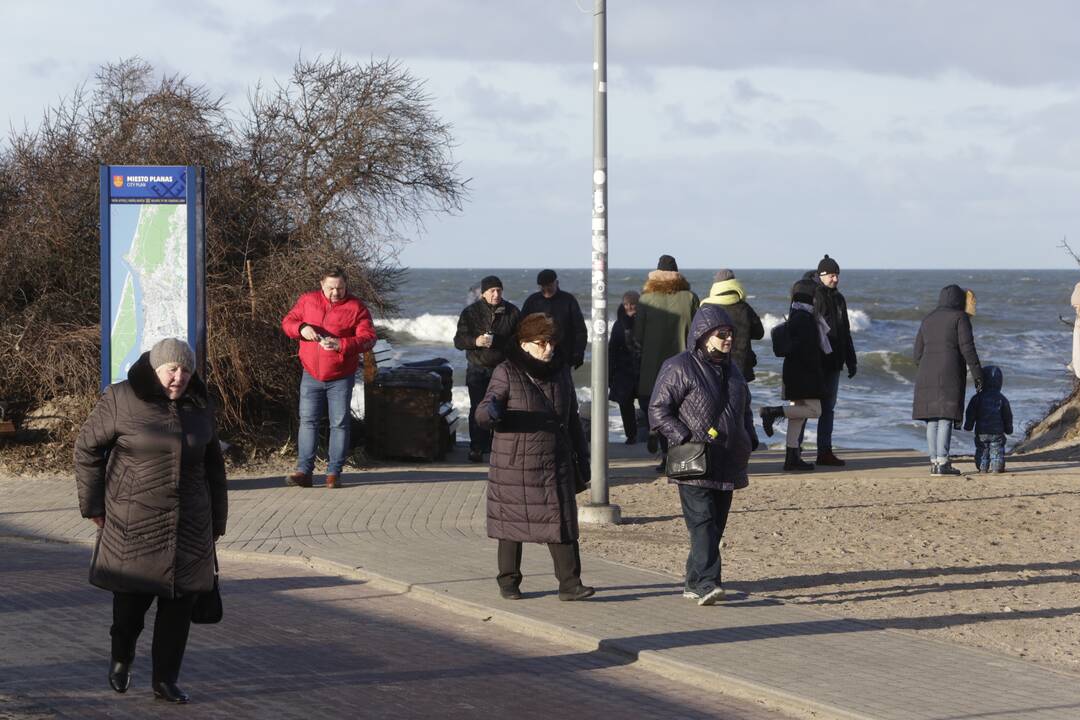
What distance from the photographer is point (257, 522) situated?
36.9ft

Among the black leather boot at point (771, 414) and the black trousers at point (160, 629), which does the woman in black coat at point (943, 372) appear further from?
the black trousers at point (160, 629)

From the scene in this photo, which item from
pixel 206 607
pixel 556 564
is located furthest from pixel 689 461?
pixel 206 607

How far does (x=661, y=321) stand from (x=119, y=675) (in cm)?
853

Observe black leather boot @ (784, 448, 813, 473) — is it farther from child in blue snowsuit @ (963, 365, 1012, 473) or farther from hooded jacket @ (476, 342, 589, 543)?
hooded jacket @ (476, 342, 589, 543)

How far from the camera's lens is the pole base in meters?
11.4

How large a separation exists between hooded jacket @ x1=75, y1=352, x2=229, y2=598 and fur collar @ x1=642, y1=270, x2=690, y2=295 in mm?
8381

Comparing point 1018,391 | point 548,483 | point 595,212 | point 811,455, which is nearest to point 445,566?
point 548,483

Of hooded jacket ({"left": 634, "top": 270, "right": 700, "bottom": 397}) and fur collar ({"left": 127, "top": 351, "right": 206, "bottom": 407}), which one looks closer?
fur collar ({"left": 127, "top": 351, "right": 206, "bottom": 407})

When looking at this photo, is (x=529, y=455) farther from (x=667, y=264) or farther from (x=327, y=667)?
(x=667, y=264)

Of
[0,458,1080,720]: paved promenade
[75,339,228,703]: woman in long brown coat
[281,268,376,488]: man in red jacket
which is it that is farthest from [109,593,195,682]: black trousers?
[281,268,376,488]: man in red jacket

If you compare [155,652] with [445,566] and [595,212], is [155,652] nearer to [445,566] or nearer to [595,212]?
[445,566]

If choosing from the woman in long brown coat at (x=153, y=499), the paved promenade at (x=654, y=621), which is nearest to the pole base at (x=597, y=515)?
the paved promenade at (x=654, y=621)

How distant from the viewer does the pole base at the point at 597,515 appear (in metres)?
11.4

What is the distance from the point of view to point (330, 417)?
511 inches
